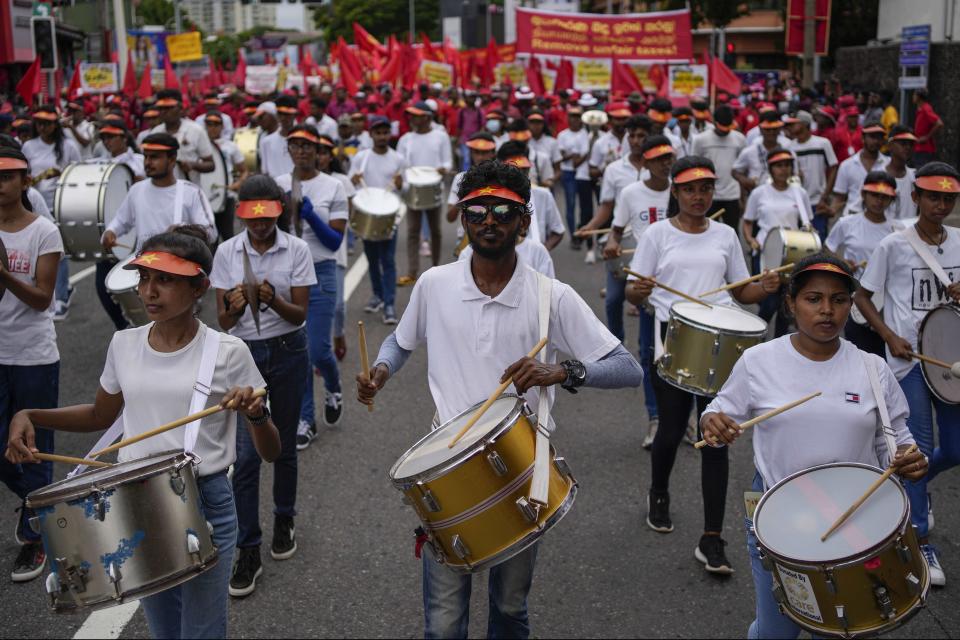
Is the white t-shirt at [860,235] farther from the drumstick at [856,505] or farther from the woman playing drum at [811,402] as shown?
the drumstick at [856,505]

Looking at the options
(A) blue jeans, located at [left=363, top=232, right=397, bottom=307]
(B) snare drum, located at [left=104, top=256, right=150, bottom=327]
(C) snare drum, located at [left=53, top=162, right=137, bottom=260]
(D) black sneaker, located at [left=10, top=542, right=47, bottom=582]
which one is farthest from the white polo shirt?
(A) blue jeans, located at [left=363, top=232, right=397, bottom=307]

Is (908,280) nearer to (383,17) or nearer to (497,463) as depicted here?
(497,463)

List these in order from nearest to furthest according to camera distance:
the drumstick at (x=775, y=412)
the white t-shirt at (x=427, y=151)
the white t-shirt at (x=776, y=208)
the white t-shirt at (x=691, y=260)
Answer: the drumstick at (x=775, y=412) → the white t-shirt at (x=691, y=260) → the white t-shirt at (x=776, y=208) → the white t-shirt at (x=427, y=151)

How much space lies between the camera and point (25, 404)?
18.2 feet

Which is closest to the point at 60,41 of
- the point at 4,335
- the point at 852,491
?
the point at 4,335

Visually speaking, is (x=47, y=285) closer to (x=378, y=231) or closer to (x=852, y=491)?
(x=852, y=491)

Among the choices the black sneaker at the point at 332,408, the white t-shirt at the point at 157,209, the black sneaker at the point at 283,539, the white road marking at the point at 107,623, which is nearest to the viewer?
the white road marking at the point at 107,623

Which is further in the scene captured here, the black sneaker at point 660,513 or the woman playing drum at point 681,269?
the black sneaker at point 660,513

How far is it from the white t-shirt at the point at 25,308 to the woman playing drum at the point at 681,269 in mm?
3147

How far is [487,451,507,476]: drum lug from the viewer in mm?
3324

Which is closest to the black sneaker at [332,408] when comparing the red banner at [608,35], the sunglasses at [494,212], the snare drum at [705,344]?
the snare drum at [705,344]

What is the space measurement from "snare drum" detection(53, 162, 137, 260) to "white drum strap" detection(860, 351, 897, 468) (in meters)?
6.15

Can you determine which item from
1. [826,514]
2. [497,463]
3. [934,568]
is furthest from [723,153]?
[497,463]

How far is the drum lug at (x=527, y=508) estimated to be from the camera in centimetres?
338
